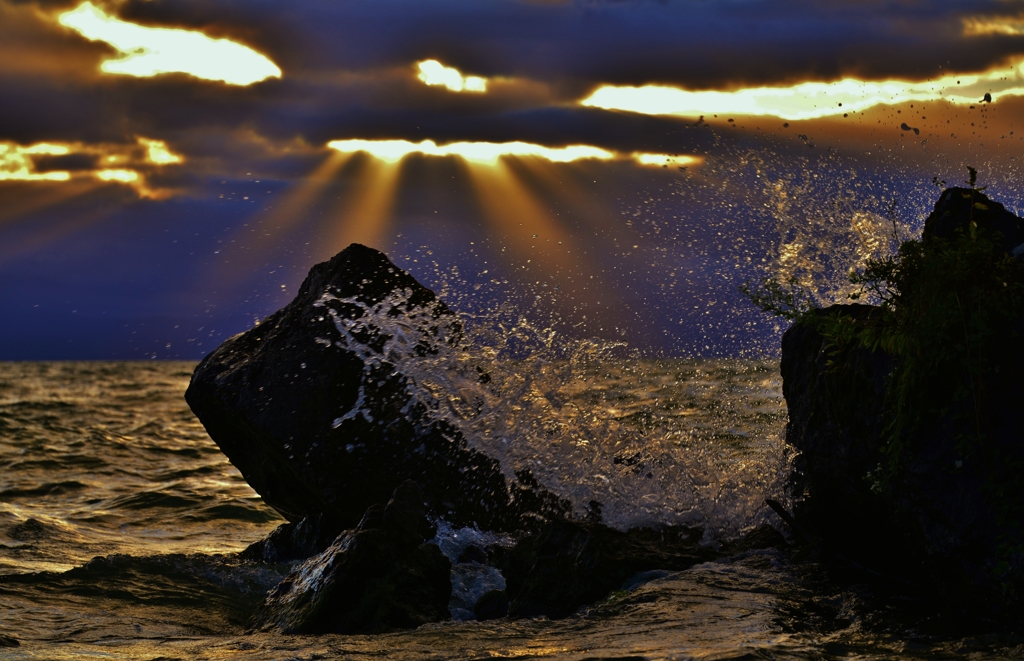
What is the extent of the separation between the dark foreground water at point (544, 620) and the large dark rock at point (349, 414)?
568mm

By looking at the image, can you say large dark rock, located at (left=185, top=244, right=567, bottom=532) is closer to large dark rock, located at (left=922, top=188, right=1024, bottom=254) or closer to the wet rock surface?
the wet rock surface

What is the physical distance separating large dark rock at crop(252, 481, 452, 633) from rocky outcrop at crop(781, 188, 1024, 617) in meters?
3.00

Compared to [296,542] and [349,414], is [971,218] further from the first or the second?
[296,542]

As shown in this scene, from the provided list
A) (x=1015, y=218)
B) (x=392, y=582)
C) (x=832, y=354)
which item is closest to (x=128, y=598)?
(x=392, y=582)

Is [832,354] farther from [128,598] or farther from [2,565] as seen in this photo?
[2,565]

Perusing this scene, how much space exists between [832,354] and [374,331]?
4356mm

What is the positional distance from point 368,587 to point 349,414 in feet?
7.79

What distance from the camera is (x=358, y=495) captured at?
8.03 m

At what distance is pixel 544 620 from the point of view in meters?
5.81

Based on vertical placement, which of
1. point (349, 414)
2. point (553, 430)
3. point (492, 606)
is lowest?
point (492, 606)

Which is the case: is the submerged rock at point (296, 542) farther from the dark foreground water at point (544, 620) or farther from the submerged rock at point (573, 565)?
the submerged rock at point (573, 565)

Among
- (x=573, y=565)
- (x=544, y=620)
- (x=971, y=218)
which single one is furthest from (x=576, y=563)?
(x=971, y=218)

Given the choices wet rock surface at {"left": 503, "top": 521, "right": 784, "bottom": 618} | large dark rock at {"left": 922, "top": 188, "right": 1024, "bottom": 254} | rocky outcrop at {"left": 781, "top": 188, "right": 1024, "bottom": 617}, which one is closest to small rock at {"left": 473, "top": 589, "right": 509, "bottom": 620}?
wet rock surface at {"left": 503, "top": 521, "right": 784, "bottom": 618}

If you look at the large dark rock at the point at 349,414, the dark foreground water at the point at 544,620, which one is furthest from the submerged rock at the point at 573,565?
the large dark rock at the point at 349,414
